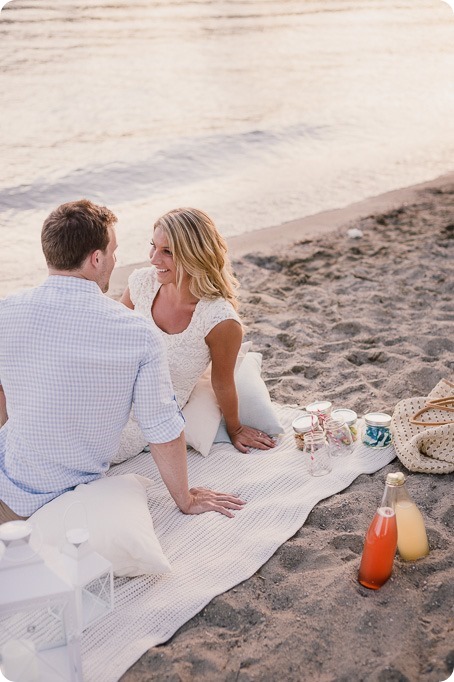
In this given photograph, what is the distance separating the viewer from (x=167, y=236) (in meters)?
3.29

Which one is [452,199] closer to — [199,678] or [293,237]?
[293,237]

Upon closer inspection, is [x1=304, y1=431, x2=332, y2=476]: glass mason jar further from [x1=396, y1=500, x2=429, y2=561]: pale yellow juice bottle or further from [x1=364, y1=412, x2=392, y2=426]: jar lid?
[x1=396, y1=500, x2=429, y2=561]: pale yellow juice bottle

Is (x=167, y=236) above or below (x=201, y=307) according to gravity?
above

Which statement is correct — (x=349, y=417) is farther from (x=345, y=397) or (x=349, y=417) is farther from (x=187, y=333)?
(x=187, y=333)

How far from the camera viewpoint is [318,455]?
11.4 ft

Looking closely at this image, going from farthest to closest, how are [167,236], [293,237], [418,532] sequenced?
[293,237], [167,236], [418,532]

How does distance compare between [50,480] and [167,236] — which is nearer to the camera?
[50,480]

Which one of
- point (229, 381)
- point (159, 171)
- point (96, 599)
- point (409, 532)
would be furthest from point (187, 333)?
point (159, 171)

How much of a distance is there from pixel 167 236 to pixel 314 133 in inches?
346

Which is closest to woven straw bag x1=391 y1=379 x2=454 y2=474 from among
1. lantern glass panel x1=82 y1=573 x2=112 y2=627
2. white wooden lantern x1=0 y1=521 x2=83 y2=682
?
lantern glass panel x1=82 y1=573 x2=112 y2=627

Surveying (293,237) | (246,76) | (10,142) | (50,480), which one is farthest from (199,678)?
(246,76)

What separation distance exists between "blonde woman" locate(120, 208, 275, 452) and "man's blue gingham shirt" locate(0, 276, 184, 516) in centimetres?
74

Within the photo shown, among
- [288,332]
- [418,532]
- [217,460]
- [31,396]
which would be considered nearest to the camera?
[31,396]

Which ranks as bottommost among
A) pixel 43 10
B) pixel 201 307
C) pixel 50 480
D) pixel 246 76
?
pixel 50 480
